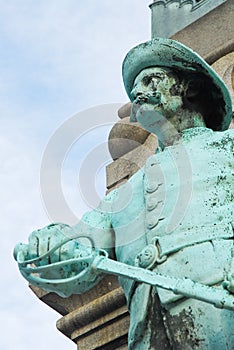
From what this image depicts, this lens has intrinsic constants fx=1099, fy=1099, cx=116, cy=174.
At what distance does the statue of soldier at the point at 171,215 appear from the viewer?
4.73 metres

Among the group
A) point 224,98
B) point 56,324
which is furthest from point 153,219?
point 56,324

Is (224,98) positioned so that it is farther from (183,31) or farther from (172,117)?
(183,31)

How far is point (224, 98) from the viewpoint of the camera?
5512mm

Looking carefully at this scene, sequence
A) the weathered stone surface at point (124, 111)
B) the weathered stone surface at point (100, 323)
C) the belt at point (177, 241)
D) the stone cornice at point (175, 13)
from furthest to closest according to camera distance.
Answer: the stone cornice at point (175, 13) → the weathered stone surface at point (124, 111) → the weathered stone surface at point (100, 323) → the belt at point (177, 241)

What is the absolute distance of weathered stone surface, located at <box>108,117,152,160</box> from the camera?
6871 mm

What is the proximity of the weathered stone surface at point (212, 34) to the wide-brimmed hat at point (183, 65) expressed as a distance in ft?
4.88

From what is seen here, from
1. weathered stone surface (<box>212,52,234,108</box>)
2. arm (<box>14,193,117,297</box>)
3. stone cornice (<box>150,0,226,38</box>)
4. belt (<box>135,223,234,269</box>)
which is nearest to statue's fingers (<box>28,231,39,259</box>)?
arm (<box>14,193,117,297</box>)

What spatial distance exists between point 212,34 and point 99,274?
260 centimetres

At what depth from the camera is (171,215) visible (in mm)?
5031

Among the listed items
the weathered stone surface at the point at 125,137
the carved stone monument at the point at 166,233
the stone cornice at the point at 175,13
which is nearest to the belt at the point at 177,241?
the carved stone monument at the point at 166,233

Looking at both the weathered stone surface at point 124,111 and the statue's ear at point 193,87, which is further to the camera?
the weathered stone surface at point 124,111

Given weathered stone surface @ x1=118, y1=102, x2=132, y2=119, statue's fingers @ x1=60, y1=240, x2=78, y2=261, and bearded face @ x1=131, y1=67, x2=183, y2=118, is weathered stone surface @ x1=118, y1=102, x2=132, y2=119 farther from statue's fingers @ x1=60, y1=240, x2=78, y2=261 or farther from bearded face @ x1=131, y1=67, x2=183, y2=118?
statue's fingers @ x1=60, y1=240, x2=78, y2=261

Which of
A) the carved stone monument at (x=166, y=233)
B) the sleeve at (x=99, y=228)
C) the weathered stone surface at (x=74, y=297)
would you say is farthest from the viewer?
the weathered stone surface at (x=74, y=297)

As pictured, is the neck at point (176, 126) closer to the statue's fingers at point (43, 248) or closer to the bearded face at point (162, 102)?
the bearded face at point (162, 102)
